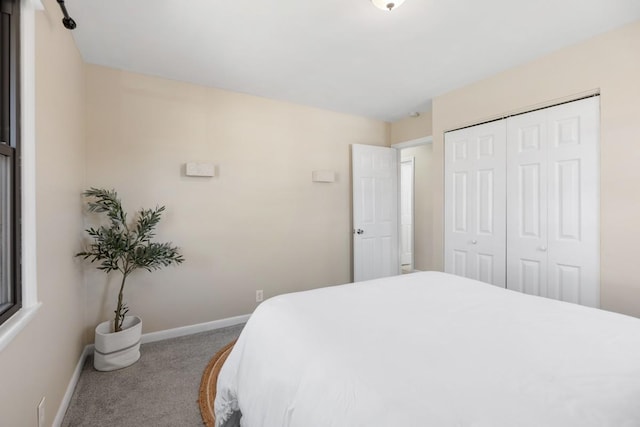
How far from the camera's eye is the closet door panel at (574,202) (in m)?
2.19

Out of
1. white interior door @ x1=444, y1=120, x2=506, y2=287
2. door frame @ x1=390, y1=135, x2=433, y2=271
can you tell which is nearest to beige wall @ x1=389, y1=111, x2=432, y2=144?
door frame @ x1=390, y1=135, x2=433, y2=271

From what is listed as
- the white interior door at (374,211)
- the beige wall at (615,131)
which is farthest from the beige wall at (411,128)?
the beige wall at (615,131)

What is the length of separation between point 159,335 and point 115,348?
0.51 meters

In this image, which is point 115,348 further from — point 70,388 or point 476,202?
point 476,202

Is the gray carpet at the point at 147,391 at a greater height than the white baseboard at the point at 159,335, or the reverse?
the white baseboard at the point at 159,335

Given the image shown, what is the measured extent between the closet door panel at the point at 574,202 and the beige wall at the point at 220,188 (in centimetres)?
211

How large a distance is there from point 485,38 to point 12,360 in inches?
124

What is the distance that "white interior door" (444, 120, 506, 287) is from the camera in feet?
9.10

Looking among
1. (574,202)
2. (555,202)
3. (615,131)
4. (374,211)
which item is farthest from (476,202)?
(374,211)

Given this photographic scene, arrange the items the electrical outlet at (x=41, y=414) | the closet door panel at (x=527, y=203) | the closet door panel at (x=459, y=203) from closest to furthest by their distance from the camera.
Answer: the electrical outlet at (x=41, y=414)
the closet door panel at (x=527, y=203)
the closet door panel at (x=459, y=203)

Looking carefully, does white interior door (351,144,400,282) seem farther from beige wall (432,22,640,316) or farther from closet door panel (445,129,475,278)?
beige wall (432,22,640,316)

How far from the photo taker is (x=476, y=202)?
2951mm

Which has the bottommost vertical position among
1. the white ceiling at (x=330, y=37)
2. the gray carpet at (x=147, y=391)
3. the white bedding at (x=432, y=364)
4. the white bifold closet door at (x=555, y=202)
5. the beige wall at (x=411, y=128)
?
the gray carpet at (x=147, y=391)

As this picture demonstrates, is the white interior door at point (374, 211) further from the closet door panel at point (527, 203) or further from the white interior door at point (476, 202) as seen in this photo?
the closet door panel at point (527, 203)
